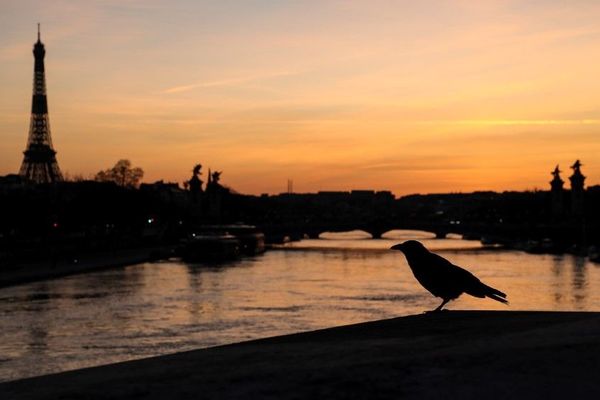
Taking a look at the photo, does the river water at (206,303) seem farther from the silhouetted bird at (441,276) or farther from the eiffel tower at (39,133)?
the eiffel tower at (39,133)

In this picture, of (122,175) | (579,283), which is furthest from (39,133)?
(579,283)

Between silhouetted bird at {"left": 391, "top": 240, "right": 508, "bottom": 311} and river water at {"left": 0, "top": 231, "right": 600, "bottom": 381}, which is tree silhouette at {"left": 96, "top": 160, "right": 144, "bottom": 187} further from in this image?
silhouetted bird at {"left": 391, "top": 240, "right": 508, "bottom": 311}

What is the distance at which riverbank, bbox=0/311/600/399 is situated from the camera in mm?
6199

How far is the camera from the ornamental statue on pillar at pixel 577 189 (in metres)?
140

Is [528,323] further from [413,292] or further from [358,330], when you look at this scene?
[413,292]

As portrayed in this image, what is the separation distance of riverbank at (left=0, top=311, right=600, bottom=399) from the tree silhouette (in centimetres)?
14460

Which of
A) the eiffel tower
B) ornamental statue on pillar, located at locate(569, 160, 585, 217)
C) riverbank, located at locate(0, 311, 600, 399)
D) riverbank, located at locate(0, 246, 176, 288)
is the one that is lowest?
riverbank, located at locate(0, 246, 176, 288)

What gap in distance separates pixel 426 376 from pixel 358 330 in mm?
3551

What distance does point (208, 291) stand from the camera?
5500 centimetres

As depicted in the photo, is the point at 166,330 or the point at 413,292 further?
the point at 413,292

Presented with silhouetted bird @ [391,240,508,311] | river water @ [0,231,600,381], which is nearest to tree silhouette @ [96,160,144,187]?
river water @ [0,231,600,381]

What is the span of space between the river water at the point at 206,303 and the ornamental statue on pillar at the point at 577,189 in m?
60.3

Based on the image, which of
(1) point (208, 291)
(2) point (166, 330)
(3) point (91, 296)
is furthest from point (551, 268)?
(2) point (166, 330)

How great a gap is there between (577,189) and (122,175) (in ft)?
226
